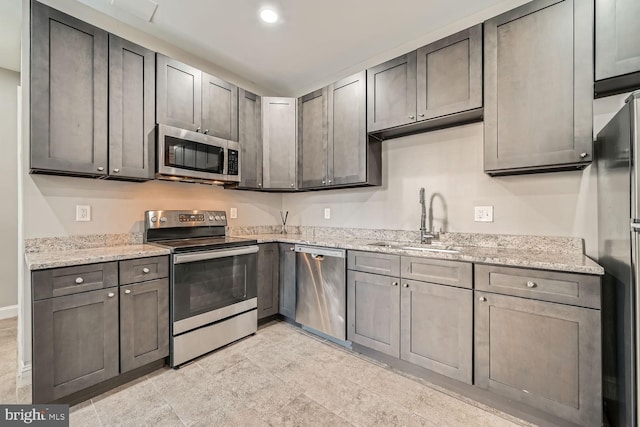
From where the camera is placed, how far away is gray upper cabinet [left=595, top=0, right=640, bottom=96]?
5.04 feet

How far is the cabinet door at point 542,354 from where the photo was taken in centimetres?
147

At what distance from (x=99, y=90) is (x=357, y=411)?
9.50 ft

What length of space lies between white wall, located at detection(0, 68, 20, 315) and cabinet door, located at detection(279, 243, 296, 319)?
121 inches

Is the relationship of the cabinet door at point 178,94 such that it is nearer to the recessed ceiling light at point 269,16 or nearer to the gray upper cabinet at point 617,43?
the recessed ceiling light at point 269,16

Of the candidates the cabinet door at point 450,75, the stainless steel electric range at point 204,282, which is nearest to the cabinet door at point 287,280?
the stainless steel electric range at point 204,282

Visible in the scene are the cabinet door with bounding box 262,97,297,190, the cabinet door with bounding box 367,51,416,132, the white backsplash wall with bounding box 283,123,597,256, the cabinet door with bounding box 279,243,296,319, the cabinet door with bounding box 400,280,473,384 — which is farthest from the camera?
the cabinet door with bounding box 262,97,297,190

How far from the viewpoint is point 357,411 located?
5.76 feet

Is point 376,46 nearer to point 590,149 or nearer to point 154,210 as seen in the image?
point 590,149

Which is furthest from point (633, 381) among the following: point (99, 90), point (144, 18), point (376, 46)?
point (144, 18)

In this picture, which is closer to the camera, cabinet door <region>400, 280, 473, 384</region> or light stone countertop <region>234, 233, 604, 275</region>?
light stone countertop <region>234, 233, 604, 275</region>

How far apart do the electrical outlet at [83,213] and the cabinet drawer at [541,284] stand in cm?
295

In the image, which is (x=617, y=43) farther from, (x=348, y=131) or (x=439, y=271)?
(x=348, y=131)

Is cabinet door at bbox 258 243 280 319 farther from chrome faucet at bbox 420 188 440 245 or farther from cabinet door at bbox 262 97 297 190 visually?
chrome faucet at bbox 420 188 440 245

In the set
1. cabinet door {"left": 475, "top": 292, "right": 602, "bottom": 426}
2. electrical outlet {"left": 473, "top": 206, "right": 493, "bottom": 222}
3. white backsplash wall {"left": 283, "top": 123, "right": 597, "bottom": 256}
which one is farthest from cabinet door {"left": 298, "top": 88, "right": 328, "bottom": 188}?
cabinet door {"left": 475, "top": 292, "right": 602, "bottom": 426}
